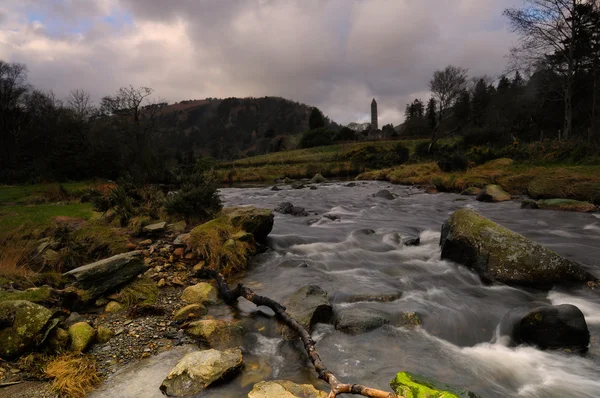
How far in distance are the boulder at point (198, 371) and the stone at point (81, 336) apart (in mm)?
1448

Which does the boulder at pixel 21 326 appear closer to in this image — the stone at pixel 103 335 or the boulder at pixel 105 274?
the stone at pixel 103 335

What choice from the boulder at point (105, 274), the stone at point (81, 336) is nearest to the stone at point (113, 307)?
the boulder at point (105, 274)

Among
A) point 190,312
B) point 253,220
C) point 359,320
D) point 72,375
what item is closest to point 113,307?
point 190,312

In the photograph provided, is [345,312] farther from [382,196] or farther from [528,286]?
[382,196]

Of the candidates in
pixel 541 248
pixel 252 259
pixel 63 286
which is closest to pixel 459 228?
pixel 541 248

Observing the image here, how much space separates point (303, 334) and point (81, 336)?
2968mm

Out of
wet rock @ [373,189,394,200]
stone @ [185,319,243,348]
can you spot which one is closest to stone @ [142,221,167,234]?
stone @ [185,319,243,348]

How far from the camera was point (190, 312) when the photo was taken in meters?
5.43

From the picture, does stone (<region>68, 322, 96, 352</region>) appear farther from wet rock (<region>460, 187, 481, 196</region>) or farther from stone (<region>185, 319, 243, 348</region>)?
wet rock (<region>460, 187, 481, 196</region>)

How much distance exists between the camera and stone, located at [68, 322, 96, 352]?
14.0 ft

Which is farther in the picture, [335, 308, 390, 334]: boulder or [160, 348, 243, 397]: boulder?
[335, 308, 390, 334]: boulder

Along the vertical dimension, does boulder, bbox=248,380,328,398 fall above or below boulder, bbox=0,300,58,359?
below

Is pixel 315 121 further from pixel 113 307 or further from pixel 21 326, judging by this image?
pixel 21 326

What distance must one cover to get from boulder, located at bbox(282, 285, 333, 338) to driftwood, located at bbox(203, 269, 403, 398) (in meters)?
0.21
